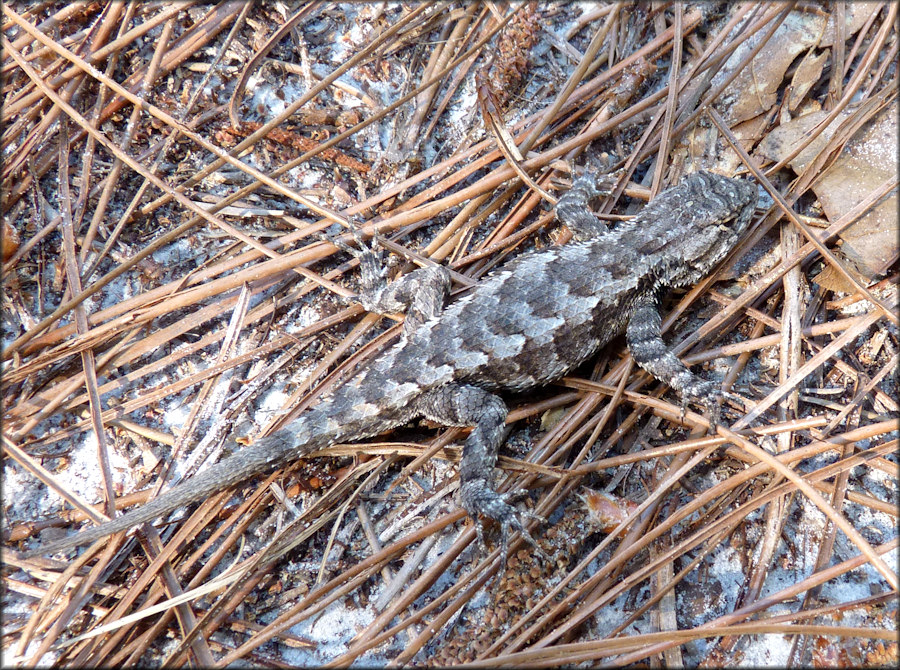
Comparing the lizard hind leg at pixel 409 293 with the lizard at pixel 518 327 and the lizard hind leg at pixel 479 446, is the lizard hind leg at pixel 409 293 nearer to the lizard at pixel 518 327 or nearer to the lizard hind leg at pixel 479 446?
the lizard at pixel 518 327

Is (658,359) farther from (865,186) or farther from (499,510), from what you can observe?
(865,186)

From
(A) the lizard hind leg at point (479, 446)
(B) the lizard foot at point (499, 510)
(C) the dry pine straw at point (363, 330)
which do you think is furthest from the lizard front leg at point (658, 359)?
(B) the lizard foot at point (499, 510)

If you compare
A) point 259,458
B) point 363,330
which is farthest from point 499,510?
point 363,330

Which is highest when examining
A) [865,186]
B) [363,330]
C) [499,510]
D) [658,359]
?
[865,186]

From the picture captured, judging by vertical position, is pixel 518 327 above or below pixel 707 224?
below

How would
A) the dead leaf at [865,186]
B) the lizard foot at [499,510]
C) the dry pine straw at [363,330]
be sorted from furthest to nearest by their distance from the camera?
the dead leaf at [865,186] < the lizard foot at [499,510] < the dry pine straw at [363,330]

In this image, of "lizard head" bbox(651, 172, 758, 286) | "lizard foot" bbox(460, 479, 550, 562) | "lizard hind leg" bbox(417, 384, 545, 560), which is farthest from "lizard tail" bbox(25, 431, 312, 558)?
"lizard head" bbox(651, 172, 758, 286)

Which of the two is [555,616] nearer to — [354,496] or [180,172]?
[354,496]

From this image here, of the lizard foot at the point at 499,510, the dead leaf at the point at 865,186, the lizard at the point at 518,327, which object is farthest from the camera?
the lizard at the point at 518,327
